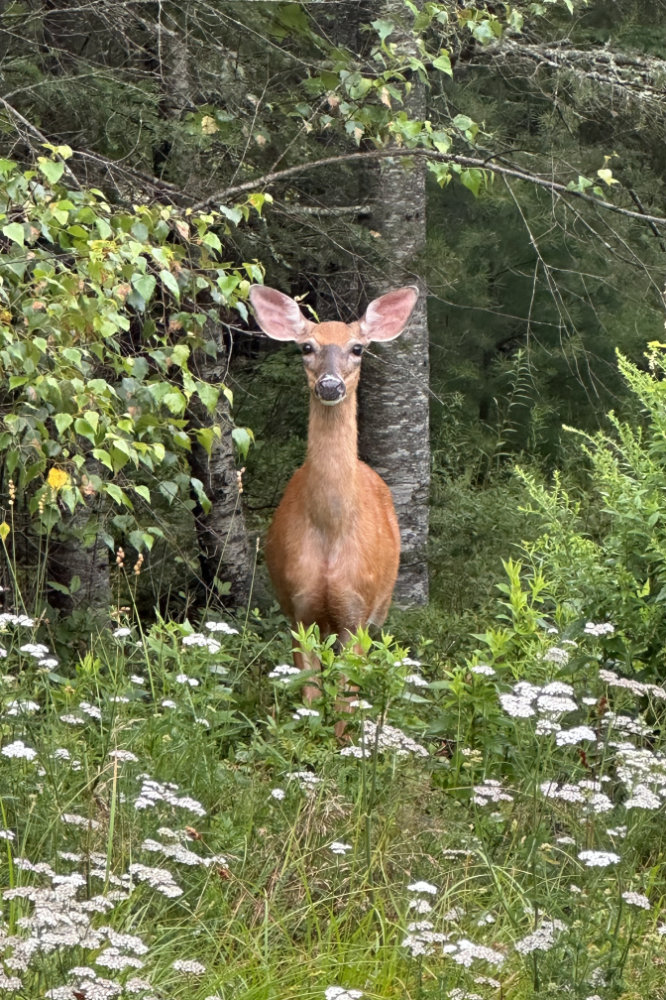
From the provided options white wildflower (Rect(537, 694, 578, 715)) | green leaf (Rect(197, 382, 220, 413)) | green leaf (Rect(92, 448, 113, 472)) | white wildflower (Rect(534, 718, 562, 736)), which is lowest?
white wildflower (Rect(534, 718, 562, 736))

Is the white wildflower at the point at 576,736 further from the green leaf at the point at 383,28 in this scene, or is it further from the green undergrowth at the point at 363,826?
the green leaf at the point at 383,28

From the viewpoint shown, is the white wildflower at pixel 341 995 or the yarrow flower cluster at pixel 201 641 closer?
the white wildflower at pixel 341 995

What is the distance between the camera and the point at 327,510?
6.70 m

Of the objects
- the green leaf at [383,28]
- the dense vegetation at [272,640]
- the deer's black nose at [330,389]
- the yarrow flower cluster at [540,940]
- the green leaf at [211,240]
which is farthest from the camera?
the deer's black nose at [330,389]

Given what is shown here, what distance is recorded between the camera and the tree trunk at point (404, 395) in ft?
28.1

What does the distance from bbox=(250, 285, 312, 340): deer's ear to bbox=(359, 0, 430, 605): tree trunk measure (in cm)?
152

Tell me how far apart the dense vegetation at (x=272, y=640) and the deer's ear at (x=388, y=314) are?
564mm

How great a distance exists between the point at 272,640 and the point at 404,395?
345 centimetres

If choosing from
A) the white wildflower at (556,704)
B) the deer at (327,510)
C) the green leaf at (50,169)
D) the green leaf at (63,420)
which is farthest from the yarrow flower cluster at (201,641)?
the deer at (327,510)

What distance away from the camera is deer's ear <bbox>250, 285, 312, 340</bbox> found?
682cm

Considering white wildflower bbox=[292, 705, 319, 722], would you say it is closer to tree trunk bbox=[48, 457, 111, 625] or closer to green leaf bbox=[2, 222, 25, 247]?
green leaf bbox=[2, 222, 25, 247]

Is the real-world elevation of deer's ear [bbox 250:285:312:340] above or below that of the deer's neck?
above

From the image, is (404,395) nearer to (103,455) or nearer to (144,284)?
(144,284)

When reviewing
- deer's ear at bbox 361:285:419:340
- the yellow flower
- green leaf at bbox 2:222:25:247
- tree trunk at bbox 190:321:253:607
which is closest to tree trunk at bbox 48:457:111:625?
tree trunk at bbox 190:321:253:607
